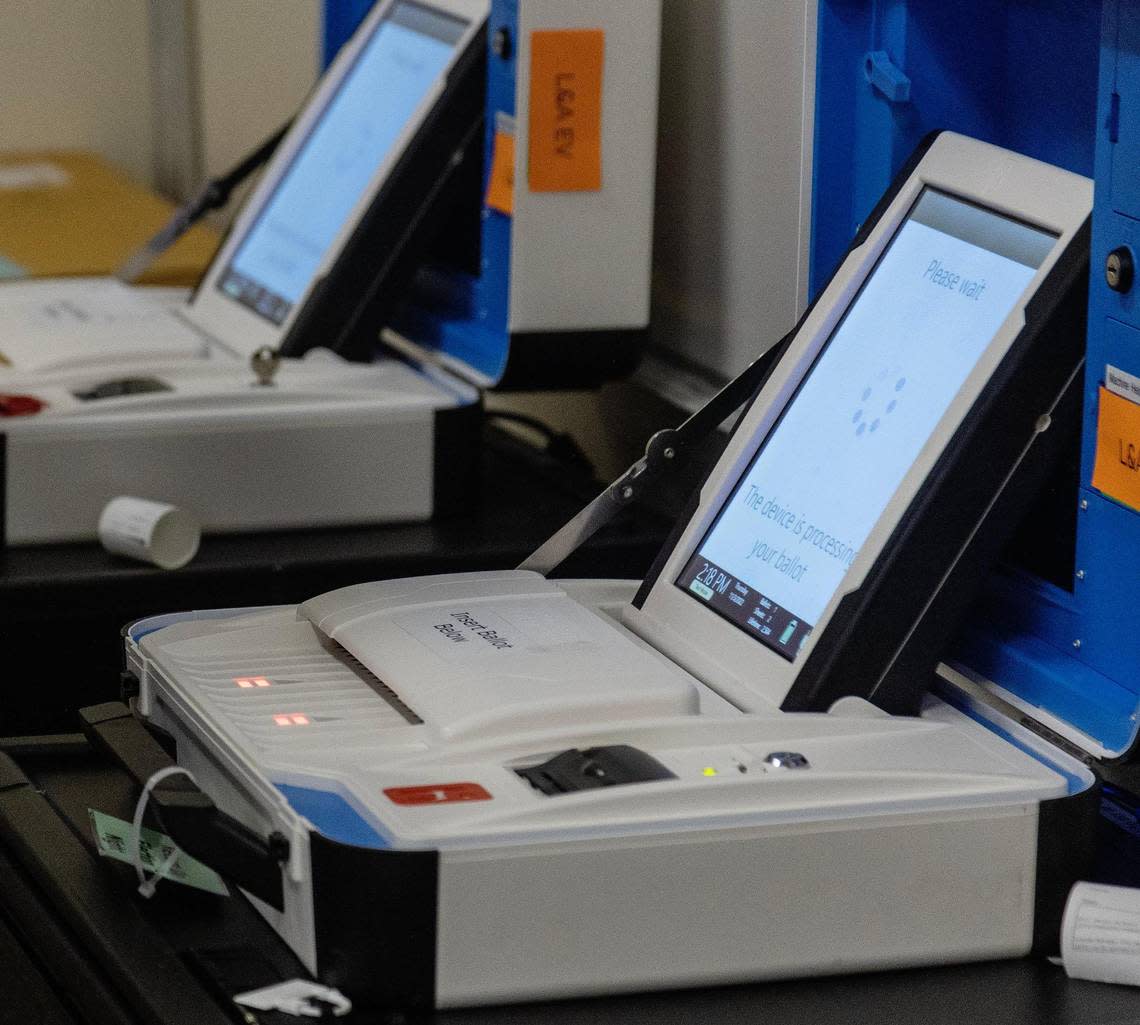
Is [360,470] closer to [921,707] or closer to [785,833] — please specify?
[921,707]

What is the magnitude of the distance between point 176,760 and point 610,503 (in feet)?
1.04

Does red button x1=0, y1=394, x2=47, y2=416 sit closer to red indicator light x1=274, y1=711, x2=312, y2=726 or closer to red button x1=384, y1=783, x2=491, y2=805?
red indicator light x1=274, y1=711, x2=312, y2=726

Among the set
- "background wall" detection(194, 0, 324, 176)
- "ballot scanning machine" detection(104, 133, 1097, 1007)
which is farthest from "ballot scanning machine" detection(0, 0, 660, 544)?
"background wall" detection(194, 0, 324, 176)

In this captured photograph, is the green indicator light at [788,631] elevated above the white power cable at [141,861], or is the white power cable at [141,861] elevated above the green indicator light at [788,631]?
the green indicator light at [788,631]

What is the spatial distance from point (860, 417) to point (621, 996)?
1.23 ft

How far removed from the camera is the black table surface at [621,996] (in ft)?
3.01

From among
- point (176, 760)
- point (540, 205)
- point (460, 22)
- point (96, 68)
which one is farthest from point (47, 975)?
point (96, 68)

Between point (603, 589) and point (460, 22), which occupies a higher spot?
point (460, 22)

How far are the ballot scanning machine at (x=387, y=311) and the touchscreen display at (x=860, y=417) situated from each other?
53 cm

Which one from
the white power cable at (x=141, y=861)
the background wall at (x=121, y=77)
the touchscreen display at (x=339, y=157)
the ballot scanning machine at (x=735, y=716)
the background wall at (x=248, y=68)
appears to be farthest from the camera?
the background wall at (x=121, y=77)

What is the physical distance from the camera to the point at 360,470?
1657 millimetres

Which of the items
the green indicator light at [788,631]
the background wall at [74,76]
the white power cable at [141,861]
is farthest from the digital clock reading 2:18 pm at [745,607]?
the background wall at [74,76]

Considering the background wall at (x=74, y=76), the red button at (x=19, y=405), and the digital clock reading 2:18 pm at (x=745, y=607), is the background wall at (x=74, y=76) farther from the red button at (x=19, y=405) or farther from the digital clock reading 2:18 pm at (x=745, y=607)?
the digital clock reading 2:18 pm at (x=745, y=607)

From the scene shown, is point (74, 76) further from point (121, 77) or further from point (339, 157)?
point (339, 157)
